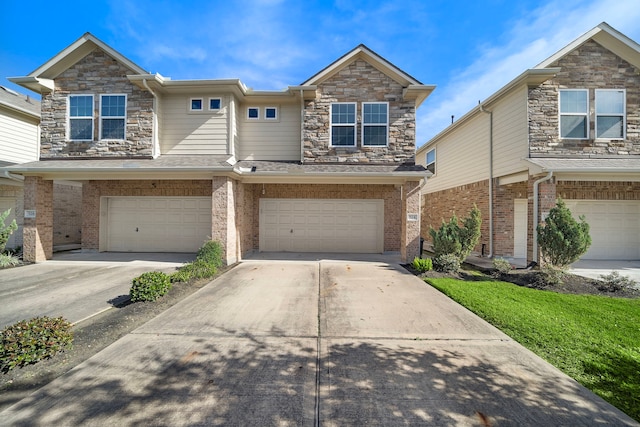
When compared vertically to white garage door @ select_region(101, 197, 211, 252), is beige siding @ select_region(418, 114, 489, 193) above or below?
above

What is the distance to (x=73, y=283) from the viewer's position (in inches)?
271

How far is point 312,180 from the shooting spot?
32.8 ft

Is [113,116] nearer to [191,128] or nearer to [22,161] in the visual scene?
[191,128]

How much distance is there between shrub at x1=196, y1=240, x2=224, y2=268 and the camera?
8186 mm

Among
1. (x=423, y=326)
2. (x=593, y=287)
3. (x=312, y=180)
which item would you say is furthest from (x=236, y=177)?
(x=593, y=287)

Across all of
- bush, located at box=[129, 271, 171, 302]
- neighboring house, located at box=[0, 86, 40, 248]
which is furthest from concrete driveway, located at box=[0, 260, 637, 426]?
neighboring house, located at box=[0, 86, 40, 248]

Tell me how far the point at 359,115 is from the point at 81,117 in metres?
10.5

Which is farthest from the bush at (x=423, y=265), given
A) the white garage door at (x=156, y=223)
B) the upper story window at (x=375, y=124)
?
the white garage door at (x=156, y=223)

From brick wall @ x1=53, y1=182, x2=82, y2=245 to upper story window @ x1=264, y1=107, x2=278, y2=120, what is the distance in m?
10.2

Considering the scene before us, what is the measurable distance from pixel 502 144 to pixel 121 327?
12933mm

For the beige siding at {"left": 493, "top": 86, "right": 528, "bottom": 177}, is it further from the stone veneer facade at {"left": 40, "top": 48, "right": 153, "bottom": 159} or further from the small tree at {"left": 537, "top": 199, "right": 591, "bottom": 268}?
the stone veneer facade at {"left": 40, "top": 48, "right": 153, "bottom": 159}

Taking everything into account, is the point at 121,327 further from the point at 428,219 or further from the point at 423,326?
the point at 428,219

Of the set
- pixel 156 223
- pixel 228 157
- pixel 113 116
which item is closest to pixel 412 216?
pixel 228 157

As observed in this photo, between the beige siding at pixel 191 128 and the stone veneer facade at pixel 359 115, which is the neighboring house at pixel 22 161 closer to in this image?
the beige siding at pixel 191 128
